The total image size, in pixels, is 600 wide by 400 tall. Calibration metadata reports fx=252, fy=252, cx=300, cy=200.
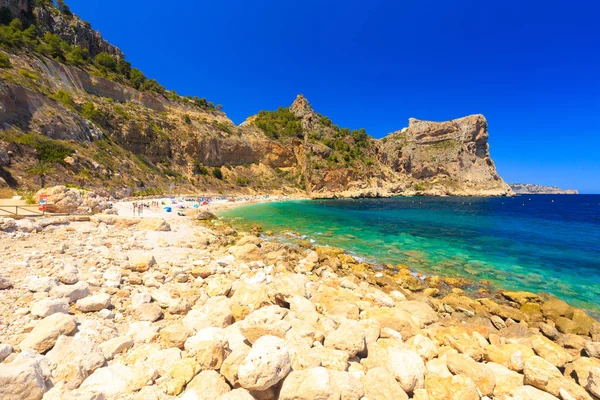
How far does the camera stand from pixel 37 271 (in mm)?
5738

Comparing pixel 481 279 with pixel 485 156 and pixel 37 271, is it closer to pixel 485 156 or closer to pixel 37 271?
pixel 37 271

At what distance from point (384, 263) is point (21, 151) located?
35994 millimetres

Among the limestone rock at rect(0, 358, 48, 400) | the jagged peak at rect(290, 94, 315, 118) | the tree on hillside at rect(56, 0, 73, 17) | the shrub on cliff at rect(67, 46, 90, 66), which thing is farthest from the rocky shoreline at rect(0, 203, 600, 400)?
the jagged peak at rect(290, 94, 315, 118)

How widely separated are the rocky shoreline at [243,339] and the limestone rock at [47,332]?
0.01m

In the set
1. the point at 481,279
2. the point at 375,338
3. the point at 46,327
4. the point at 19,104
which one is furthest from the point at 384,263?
the point at 19,104

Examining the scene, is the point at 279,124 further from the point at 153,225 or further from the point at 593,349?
the point at 593,349

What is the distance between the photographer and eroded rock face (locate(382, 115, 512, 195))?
103m

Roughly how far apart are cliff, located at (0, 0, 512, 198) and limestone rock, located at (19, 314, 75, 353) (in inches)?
1098

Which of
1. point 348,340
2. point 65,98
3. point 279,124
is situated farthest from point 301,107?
point 348,340

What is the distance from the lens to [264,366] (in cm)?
296

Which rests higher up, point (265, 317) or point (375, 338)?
point (265, 317)

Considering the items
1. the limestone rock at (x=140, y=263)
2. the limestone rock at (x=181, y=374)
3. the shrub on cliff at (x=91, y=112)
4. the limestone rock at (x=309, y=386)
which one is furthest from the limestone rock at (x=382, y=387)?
the shrub on cliff at (x=91, y=112)

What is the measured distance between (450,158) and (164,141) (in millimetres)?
104493

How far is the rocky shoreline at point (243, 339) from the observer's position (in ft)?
9.86
